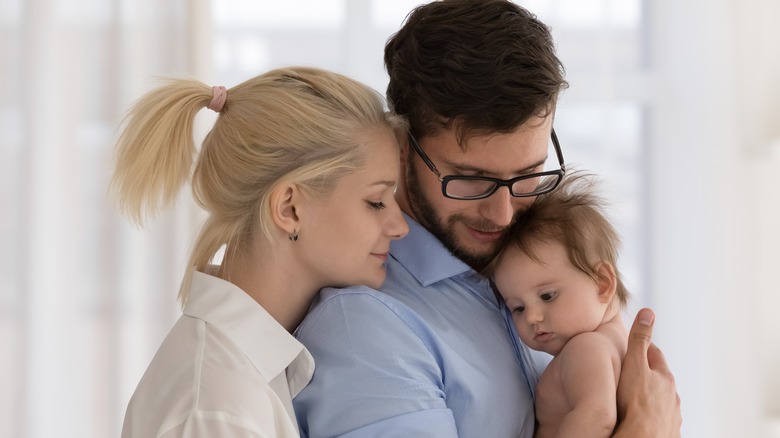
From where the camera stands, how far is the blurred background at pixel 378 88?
9.96 feet

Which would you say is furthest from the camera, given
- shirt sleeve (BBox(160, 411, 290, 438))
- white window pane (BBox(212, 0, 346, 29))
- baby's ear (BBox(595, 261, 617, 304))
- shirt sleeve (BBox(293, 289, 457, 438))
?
white window pane (BBox(212, 0, 346, 29))

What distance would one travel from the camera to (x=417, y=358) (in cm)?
148

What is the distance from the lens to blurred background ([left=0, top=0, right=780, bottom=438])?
3.04 meters

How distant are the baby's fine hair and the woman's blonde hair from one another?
354 millimetres

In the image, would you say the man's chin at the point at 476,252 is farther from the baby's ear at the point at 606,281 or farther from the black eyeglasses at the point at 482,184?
the baby's ear at the point at 606,281

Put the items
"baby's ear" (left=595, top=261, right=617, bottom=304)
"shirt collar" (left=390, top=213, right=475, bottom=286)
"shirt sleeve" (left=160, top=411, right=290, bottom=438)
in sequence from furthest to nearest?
"baby's ear" (left=595, top=261, right=617, bottom=304), "shirt collar" (left=390, top=213, right=475, bottom=286), "shirt sleeve" (left=160, top=411, right=290, bottom=438)

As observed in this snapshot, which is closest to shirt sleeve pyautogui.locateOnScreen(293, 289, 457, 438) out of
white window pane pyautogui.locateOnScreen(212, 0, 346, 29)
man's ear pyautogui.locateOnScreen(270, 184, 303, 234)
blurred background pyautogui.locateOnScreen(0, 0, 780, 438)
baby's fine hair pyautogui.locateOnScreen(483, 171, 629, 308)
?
man's ear pyautogui.locateOnScreen(270, 184, 303, 234)

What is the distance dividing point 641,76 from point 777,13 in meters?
0.58

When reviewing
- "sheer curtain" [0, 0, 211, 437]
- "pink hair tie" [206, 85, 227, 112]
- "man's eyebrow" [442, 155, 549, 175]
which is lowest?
"sheer curtain" [0, 0, 211, 437]

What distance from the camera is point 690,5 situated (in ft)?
11.5

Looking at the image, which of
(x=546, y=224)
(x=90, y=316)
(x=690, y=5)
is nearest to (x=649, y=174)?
(x=690, y=5)

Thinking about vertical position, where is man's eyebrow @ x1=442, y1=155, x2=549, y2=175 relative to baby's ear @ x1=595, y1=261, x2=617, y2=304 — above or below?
above

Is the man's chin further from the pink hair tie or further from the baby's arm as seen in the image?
the pink hair tie

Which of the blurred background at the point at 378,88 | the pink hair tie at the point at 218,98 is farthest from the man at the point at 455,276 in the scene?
the blurred background at the point at 378,88
